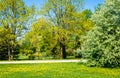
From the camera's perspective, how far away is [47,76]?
57.7ft

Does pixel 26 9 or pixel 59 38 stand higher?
pixel 26 9

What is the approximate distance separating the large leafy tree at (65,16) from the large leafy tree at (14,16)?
4.26 m

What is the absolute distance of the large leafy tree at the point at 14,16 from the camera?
4216 cm

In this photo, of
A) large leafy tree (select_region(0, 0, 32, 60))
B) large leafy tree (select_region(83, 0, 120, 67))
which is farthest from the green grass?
large leafy tree (select_region(0, 0, 32, 60))

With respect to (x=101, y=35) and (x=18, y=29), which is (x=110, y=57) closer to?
(x=101, y=35)

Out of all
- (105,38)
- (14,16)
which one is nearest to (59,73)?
(105,38)

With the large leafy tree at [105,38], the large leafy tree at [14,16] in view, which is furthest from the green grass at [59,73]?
the large leafy tree at [14,16]

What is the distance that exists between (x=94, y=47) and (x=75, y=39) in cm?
2182

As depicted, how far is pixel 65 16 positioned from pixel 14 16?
8.67 meters

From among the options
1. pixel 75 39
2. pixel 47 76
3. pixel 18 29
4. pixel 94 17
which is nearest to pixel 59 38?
pixel 75 39

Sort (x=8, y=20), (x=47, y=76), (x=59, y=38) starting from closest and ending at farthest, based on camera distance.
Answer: (x=47, y=76) → (x=8, y=20) → (x=59, y=38)

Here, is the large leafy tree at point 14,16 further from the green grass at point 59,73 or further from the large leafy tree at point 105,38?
the green grass at point 59,73

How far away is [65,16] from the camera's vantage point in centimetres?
4616

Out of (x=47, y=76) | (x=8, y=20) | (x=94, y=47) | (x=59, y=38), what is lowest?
(x=47, y=76)
